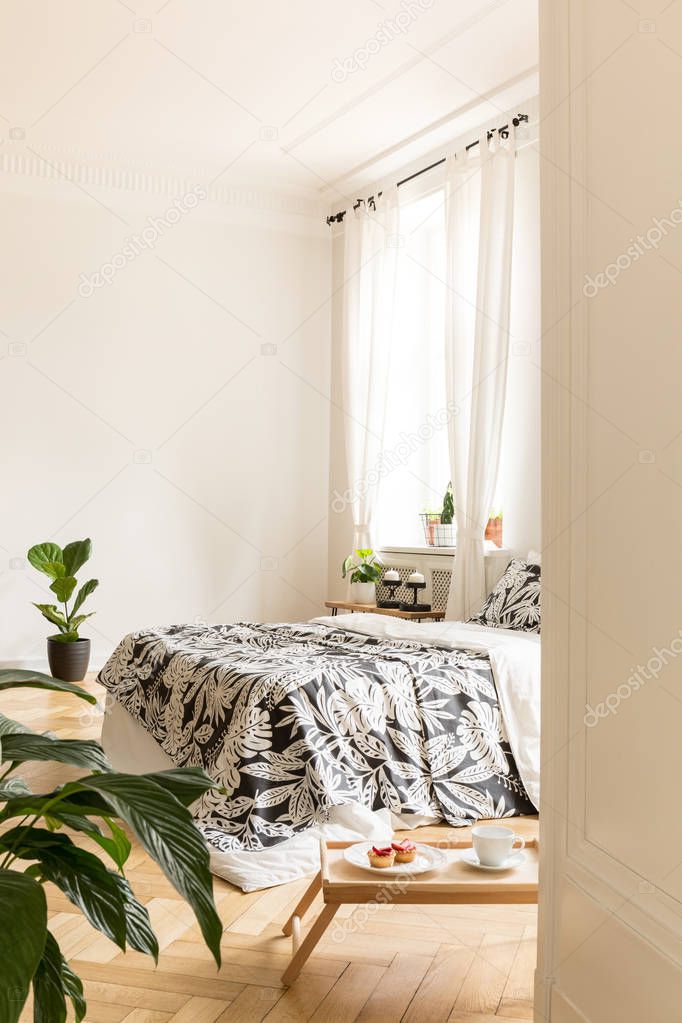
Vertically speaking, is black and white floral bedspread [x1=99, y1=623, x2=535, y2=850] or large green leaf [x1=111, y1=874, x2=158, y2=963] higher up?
large green leaf [x1=111, y1=874, x2=158, y2=963]

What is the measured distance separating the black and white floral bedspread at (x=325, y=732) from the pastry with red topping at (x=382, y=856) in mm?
753

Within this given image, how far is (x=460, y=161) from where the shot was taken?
5.61m

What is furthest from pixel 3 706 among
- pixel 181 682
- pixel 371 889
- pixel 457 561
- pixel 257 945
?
pixel 371 889

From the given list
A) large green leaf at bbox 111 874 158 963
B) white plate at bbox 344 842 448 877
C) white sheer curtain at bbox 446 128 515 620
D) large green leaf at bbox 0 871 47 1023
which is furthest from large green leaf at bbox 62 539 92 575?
large green leaf at bbox 0 871 47 1023

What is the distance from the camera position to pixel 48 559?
586cm

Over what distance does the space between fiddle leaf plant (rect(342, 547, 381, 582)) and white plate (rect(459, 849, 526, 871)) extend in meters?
3.85

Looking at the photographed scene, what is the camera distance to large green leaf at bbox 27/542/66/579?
578 cm

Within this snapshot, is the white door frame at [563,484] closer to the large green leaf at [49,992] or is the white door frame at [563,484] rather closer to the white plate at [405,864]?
the white plate at [405,864]

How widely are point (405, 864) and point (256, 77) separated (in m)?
4.29

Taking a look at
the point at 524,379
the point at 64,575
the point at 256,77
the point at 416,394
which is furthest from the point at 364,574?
the point at 256,77

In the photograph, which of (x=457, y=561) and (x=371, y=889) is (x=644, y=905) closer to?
(x=371, y=889)

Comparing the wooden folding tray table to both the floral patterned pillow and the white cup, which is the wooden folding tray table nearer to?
the white cup

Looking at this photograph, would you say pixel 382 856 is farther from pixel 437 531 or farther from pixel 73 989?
pixel 437 531

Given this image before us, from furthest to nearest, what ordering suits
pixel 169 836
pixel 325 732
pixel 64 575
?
pixel 64 575 < pixel 325 732 < pixel 169 836
